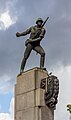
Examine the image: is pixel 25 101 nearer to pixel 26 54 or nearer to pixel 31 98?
pixel 31 98

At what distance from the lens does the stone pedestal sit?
21234 mm

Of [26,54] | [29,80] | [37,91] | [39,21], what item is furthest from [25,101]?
[39,21]

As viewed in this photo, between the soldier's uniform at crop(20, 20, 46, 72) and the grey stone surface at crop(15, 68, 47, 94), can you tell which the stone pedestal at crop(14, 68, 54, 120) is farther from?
the soldier's uniform at crop(20, 20, 46, 72)

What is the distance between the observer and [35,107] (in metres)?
21.3

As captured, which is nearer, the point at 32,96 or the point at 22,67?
the point at 32,96

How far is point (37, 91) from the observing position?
21469mm

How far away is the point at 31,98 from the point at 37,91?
18.6 inches

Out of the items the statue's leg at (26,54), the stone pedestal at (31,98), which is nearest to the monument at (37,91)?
the stone pedestal at (31,98)

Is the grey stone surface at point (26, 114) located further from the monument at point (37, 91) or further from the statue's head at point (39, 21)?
the statue's head at point (39, 21)

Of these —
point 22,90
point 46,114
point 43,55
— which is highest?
point 43,55

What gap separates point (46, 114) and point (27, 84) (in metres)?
1.86

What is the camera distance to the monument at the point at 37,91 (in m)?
21.3

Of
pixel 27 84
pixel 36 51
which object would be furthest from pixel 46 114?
pixel 36 51

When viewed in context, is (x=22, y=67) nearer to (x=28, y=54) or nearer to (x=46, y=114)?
(x=28, y=54)
